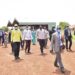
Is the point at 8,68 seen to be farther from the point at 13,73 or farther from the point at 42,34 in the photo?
the point at 42,34

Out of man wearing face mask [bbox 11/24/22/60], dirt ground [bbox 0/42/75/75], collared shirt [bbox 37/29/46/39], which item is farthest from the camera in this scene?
collared shirt [bbox 37/29/46/39]

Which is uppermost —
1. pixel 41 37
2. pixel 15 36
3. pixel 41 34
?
pixel 15 36

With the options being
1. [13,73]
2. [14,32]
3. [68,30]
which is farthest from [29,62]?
[68,30]

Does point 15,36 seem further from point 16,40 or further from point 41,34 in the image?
point 41,34

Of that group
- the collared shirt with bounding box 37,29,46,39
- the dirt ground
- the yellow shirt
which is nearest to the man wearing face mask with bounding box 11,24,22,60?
the yellow shirt

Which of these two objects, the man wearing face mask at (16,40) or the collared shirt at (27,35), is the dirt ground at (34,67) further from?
the collared shirt at (27,35)

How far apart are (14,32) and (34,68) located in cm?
363

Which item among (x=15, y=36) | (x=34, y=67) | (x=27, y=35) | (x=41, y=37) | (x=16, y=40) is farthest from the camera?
(x=27, y=35)

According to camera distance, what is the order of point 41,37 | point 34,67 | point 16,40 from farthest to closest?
1. point 41,37
2. point 16,40
3. point 34,67

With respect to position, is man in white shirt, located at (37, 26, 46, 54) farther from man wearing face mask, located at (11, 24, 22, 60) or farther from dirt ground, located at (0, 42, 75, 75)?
man wearing face mask, located at (11, 24, 22, 60)

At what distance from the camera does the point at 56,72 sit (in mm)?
13531

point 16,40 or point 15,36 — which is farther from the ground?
point 15,36

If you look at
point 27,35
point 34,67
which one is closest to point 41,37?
point 27,35

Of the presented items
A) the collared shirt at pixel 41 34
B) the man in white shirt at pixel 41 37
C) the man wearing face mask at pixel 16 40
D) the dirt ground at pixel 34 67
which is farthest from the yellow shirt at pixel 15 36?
the collared shirt at pixel 41 34
